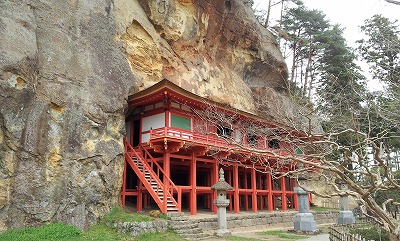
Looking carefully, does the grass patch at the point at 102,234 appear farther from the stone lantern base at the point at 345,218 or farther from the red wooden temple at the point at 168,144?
the stone lantern base at the point at 345,218

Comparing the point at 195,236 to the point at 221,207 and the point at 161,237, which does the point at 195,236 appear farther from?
the point at 221,207

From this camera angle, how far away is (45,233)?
1117 cm

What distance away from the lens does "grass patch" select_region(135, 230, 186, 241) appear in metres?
12.4

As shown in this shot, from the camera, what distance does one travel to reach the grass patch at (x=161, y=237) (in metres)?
12.4

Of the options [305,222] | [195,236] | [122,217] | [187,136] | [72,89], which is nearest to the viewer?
A: [195,236]

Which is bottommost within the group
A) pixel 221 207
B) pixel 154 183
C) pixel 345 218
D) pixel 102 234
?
pixel 345 218

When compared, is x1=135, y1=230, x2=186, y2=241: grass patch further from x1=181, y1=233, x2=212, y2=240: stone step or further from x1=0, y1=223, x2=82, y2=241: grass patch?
x1=0, y1=223, x2=82, y2=241: grass patch

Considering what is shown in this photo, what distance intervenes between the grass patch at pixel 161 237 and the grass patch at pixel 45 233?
2.27m

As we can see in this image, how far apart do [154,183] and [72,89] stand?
5.61 m

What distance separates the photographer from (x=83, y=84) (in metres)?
14.6

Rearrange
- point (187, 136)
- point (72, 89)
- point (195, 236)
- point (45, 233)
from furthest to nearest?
point (187, 136) → point (72, 89) → point (195, 236) → point (45, 233)

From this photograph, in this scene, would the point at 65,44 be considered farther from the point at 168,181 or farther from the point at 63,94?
the point at 168,181

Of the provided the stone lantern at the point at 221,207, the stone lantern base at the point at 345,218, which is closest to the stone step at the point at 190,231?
the stone lantern at the point at 221,207

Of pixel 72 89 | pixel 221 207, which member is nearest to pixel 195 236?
pixel 221 207
